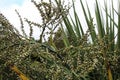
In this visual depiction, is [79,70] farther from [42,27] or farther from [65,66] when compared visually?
[42,27]

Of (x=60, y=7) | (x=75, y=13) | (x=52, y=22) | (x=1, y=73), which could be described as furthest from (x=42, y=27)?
(x=75, y=13)

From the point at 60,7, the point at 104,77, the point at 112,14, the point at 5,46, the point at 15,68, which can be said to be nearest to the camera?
the point at 15,68

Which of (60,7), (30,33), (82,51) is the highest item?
(60,7)

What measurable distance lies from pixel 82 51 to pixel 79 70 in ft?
0.54

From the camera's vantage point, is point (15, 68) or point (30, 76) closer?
point (15, 68)

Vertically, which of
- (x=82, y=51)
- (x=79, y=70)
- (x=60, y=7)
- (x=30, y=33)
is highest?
(x=60, y=7)

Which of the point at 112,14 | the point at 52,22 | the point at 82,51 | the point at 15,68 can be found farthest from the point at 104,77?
the point at 112,14

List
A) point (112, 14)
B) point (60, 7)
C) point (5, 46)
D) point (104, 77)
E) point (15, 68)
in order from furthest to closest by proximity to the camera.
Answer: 1. point (112, 14)
2. point (60, 7)
3. point (104, 77)
4. point (5, 46)
5. point (15, 68)

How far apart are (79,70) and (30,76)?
1.04ft

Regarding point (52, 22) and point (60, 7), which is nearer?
point (52, 22)

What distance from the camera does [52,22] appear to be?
7.48 ft

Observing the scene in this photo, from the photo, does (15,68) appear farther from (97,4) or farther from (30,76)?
(97,4)

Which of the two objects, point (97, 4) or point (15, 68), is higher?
point (97, 4)

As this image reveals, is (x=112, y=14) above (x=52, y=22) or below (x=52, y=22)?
→ above
